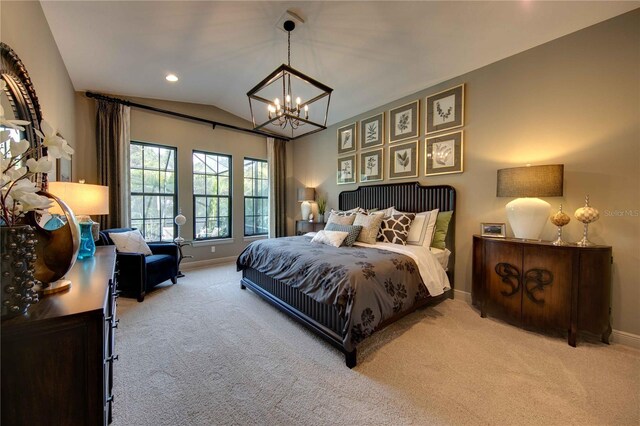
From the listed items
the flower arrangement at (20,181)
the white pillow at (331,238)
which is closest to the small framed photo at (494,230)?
the white pillow at (331,238)

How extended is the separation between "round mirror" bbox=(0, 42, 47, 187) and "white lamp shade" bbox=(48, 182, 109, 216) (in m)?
0.41

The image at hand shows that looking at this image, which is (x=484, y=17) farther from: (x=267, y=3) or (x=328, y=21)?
(x=267, y=3)

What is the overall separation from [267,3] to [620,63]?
3294 mm

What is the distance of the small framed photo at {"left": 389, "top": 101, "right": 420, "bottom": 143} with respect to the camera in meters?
3.63

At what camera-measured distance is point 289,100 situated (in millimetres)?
2617

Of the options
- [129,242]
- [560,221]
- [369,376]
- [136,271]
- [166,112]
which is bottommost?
[369,376]

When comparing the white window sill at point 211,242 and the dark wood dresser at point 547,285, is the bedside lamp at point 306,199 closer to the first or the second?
the white window sill at point 211,242

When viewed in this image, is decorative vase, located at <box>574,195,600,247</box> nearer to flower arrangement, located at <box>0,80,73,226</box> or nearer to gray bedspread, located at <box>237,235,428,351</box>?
gray bedspread, located at <box>237,235,428,351</box>

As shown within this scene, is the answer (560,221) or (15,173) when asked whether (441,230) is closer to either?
(560,221)

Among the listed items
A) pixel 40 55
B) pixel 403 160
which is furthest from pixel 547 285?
pixel 40 55

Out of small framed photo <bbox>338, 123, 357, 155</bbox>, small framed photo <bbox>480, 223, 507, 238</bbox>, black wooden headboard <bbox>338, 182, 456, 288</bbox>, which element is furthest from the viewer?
small framed photo <bbox>338, 123, 357, 155</bbox>

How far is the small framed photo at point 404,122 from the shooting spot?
11.9ft

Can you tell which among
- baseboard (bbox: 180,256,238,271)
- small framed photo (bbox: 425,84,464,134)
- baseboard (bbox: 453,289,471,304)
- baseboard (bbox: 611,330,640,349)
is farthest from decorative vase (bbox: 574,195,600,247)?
baseboard (bbox: 180,256,238,271)

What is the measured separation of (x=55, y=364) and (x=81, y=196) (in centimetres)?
189
